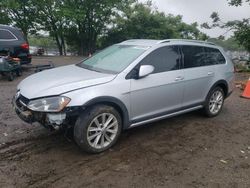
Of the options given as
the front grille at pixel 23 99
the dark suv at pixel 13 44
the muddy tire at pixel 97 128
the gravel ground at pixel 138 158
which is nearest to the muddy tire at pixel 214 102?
the gravel ground at pixel 138 158

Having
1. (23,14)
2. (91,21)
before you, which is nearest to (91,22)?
(91,21)

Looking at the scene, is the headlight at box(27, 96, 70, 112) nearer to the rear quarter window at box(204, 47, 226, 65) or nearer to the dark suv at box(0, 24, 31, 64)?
the rear quarter window at box(204, 47, 226, 65)

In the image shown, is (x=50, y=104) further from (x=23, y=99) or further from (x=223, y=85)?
(x=223, y=85)

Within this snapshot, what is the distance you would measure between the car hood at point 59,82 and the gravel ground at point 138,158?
36.4 inches

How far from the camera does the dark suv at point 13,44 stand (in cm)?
1102

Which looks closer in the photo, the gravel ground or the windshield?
the gravel ground

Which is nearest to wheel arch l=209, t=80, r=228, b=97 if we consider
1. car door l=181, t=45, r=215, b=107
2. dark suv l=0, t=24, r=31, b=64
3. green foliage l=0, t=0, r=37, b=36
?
car door l=181, t=45, r=215, b=107

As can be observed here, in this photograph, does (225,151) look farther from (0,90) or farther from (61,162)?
(0,90)

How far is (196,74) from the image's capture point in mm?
5410

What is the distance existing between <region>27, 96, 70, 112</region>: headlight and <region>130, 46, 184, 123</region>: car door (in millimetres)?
1110

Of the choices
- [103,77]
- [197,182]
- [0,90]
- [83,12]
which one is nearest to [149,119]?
[103,77]

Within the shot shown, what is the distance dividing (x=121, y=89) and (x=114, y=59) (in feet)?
2.96

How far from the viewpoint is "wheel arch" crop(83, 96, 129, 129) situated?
3.93m

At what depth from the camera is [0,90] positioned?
26.7 ft
